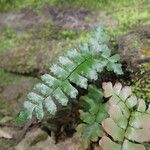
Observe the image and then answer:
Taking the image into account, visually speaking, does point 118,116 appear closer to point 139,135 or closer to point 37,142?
point 139,135

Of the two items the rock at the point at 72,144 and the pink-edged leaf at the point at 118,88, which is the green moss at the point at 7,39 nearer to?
the rock at the point at 72,144

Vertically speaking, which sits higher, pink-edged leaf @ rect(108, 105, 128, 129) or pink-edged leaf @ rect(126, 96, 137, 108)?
pink-edged leaf @ rect(126, 96, 137, 108)

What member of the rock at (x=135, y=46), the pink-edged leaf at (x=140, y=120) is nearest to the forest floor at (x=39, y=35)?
the rock at (x=135, y=46)

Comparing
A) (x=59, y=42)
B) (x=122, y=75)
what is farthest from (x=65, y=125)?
(x=59, y=42)

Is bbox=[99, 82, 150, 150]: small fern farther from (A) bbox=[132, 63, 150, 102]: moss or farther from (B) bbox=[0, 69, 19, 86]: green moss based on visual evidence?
(B) bbox=[0, 69, 19, 86]: green moss

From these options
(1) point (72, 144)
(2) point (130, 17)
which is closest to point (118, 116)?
(1) point (72, 144)

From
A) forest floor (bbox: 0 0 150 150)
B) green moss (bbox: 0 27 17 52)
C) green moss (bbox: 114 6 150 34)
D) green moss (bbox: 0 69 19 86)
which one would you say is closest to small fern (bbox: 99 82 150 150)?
forest floor (bbox: 0 0 150 150)
